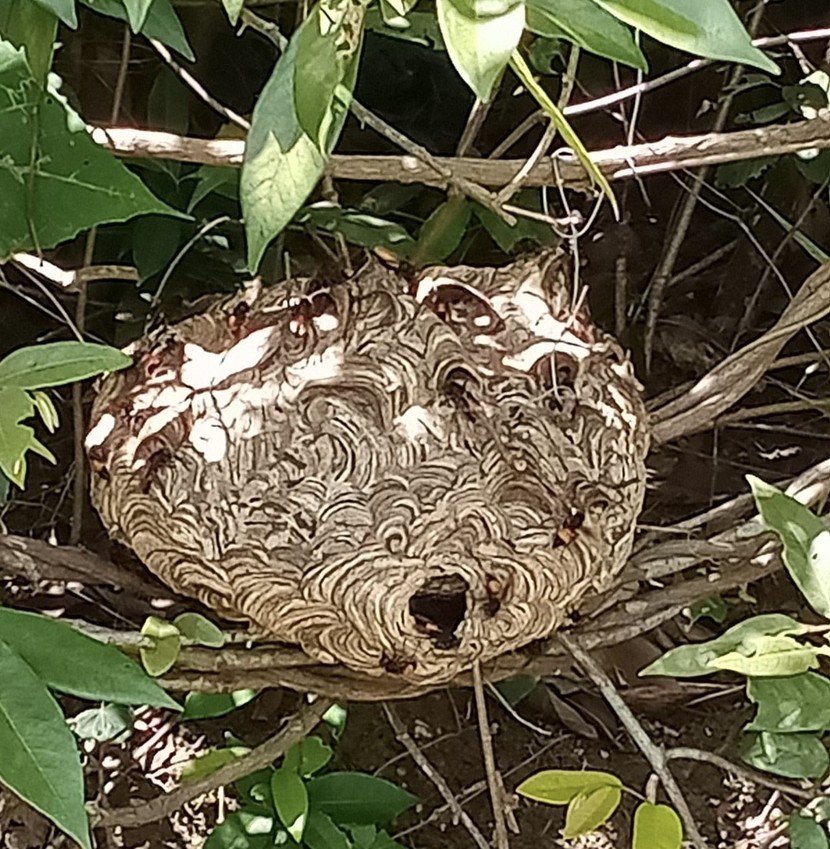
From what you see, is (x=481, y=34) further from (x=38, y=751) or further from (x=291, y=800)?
(x=291, y=800)

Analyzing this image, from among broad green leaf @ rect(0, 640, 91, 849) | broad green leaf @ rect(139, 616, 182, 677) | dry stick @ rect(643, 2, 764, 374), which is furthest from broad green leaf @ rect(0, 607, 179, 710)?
dry stick @ rect(643, 2, 764, 374)

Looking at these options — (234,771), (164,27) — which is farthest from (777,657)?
(234,771)

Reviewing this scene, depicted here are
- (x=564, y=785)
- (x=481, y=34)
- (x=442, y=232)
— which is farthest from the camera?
(x=442, y=232)

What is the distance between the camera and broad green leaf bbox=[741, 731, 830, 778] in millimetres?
738

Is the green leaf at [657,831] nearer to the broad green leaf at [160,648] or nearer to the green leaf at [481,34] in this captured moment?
the broad green leaf at [160,648]

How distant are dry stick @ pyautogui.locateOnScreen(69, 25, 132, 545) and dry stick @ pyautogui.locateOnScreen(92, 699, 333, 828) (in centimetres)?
20

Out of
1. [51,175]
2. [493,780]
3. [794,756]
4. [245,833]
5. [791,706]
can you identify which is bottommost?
[245,833]

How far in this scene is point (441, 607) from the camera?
0.83 m

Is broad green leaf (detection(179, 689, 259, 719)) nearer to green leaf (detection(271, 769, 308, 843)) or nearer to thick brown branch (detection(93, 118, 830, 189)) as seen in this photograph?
green leaf (detection(271, 769, 308, 843))

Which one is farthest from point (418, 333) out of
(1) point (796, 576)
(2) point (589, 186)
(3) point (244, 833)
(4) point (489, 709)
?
(4) point (489, 709)

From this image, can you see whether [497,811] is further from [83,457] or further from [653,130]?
[653,130]

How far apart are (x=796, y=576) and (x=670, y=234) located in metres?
0.61

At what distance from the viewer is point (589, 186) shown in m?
0.80

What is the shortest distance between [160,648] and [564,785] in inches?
9.3
